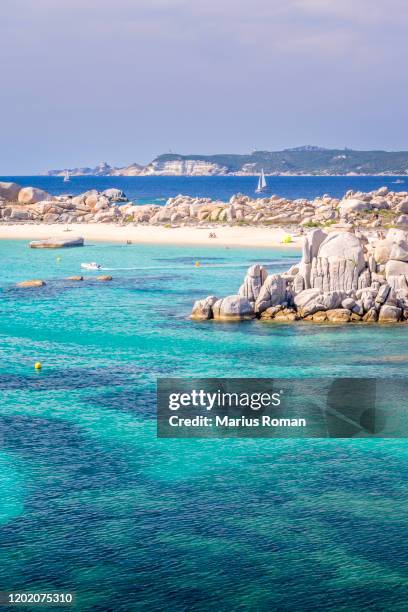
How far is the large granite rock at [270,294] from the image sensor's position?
60781 mm

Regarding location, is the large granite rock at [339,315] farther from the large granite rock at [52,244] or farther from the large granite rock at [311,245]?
the large granite rock at [52,244]

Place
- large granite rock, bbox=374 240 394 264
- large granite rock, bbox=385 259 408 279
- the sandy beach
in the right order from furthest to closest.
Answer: the sandy beach, large granite rock, bbox=374 240 394 264, large granite rock, bbox=385 259 408 279

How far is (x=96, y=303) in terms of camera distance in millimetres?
69375

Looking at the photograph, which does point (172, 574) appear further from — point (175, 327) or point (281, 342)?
point (175, 327)

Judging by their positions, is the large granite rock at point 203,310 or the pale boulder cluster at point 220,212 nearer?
the large granite rock at point 203,310

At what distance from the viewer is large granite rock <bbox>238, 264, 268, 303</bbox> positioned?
60312 mm

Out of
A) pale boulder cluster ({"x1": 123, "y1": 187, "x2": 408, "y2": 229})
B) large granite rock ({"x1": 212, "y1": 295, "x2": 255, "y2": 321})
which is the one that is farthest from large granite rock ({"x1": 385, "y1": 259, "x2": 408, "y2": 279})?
pale boulder cluster ({"x1": 123, "y1": 187, "x2": 408, "y2": 229})

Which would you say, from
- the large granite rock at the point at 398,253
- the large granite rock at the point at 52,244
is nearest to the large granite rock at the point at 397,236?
the large granite rock at the point at 398,253

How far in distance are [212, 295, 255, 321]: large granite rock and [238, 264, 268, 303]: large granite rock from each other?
651 millimetres

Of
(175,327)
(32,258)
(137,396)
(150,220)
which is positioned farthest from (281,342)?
(150,220)

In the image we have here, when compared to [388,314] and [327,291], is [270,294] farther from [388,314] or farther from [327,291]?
[388,314]

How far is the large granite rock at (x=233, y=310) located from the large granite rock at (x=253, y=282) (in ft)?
2.13

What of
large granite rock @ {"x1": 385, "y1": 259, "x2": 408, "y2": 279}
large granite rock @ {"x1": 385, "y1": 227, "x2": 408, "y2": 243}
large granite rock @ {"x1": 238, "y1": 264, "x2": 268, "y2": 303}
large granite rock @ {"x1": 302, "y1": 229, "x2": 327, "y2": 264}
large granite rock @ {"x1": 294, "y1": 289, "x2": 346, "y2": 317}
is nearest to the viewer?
large granite rock @ {"x1": 238, "y1": 264, "x2": 268, "y2": 303}

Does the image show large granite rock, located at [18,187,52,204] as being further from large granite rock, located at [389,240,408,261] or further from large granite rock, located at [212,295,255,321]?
large granite rock, located at [389,240,408,261]
